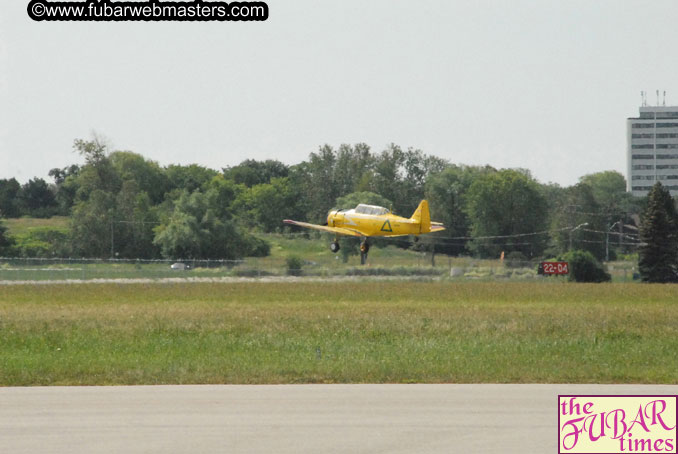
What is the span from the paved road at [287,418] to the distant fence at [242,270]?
2846 inches

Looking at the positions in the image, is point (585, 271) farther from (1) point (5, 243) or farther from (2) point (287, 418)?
(2) point (287, 418)

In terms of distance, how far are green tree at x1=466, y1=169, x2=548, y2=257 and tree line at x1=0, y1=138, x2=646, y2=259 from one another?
156mm

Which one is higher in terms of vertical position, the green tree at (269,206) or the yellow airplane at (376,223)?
the green tree at (269,206)

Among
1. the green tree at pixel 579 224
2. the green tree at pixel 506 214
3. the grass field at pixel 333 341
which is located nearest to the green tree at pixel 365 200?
the green tree at pixel 506 214

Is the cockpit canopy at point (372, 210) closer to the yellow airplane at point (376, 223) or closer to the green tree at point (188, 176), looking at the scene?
the yellow airplane at point (376, 223)

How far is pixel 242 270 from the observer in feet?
331

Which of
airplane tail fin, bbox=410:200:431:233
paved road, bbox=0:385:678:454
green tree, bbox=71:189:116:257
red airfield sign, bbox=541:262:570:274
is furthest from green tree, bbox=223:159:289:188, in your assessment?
paved road, bbox=0:385:678:454

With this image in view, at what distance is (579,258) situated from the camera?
104125 millimetres

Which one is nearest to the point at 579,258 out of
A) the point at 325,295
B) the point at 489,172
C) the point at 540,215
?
the point at 325,295

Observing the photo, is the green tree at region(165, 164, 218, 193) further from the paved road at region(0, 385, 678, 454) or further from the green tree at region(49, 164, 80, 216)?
the paved road at region(0, 385, 678, 454)

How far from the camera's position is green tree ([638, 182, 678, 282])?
106312mm

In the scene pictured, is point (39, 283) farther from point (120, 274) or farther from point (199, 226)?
point (199, 226)

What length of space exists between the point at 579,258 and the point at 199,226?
45.3 metres

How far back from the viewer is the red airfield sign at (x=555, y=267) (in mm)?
106000
